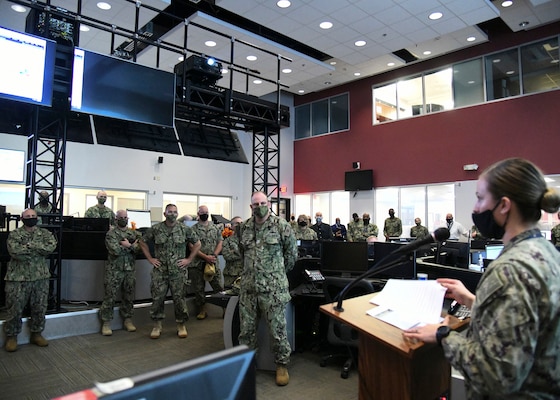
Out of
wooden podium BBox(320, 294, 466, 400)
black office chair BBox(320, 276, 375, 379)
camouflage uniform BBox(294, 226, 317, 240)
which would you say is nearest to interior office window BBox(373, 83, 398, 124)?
camouflage uniform BBox(294, 226, 317, 240)

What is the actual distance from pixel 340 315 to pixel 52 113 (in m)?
5.02

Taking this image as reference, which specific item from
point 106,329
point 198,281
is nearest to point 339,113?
point 198,281

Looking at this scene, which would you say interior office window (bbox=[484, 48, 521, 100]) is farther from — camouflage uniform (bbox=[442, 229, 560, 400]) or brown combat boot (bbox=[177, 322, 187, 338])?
camouflage uniform (bbox=[442, 229, 560, 400])

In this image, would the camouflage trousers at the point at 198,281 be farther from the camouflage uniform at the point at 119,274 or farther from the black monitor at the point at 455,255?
the black monitor at the point at 455,255

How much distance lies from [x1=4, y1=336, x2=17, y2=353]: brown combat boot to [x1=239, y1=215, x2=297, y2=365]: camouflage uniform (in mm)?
2657

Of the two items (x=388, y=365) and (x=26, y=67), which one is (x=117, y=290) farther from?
(x=388, y=365)

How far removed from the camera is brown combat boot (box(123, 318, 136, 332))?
16.4 feet

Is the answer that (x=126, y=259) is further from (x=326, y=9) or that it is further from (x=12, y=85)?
(x=326, y=9)

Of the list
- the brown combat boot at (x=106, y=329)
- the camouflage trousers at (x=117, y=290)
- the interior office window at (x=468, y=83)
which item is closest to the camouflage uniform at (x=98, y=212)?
the camouflage trousers at (x=117, y=290)

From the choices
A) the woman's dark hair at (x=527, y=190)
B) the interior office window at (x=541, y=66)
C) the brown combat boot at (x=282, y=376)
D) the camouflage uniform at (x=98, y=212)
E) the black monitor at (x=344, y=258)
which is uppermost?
the interior office window at (x=541, y=66)

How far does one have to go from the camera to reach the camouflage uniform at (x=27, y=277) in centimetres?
421

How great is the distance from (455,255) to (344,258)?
1147 mm

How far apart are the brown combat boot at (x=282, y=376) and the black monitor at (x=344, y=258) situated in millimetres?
1242

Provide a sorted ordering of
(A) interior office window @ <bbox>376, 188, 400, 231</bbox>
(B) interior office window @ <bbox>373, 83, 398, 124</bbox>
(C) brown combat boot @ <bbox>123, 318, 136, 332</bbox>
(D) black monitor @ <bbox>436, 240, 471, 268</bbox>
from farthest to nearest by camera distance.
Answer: (B) interior office window @ <bbox>373, 83, 398, 124</bbox>
(A) interior office window @ <bbox>376, 188, 400, 231</bbox>
(C) brown combat boot @ <bbox>123, 318, 136, 332</bbox>
(D) black monitor @ <bbox>436, 240, 471, 268</bbox>
